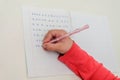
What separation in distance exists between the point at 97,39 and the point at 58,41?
208 millimetres

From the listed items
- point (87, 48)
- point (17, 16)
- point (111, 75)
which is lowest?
point (111, 75)

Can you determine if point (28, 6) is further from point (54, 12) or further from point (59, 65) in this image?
point (59, 65)

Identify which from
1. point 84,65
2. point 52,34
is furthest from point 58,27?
point 84,65

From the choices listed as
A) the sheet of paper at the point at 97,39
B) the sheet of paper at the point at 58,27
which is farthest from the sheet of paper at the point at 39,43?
the sheet of paper at the point at 97,39

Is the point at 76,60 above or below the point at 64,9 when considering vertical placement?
below

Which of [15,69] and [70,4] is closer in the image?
[15,69]

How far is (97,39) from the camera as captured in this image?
0.99m

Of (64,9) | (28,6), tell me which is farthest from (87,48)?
(28,6)

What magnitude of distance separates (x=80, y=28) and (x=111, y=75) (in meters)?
0.23

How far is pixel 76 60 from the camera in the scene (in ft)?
2.94

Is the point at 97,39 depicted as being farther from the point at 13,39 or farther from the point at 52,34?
the point at 13,39

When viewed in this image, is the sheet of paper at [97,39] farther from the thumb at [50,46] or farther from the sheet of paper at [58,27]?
the thumb at [50,46]

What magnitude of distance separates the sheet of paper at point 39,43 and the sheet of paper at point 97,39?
11 cm

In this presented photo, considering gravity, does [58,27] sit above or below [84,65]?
above
